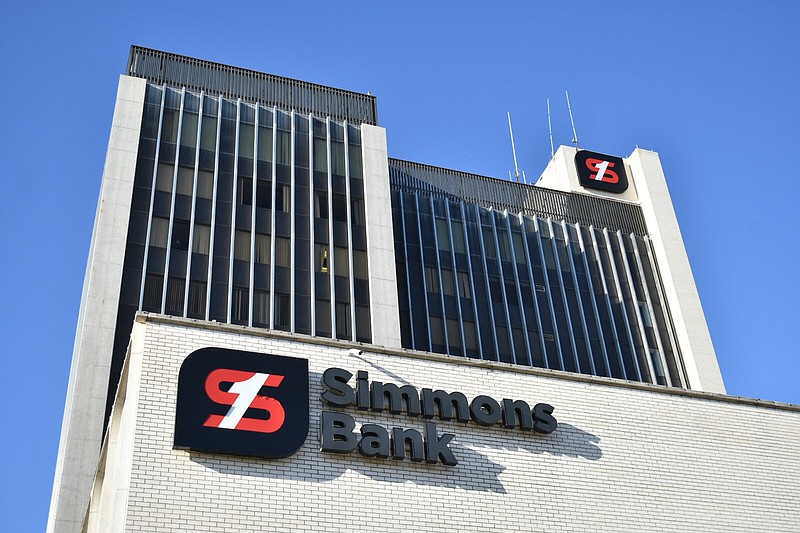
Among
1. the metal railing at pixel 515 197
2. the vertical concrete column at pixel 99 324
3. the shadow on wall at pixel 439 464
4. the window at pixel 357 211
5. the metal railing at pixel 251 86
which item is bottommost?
the shadow on wall at pixel 439 464

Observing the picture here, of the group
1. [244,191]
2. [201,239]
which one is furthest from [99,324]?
[244,191]

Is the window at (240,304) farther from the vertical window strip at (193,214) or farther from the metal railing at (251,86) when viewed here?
the metal railing at (251,86)

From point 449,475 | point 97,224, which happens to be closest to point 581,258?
point 97,224

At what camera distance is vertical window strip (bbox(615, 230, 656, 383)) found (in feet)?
189

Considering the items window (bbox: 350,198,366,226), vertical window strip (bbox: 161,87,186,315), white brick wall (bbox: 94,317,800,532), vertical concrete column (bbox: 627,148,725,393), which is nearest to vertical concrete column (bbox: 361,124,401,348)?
window (bbox: 350,198,366,226)

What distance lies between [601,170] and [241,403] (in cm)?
4861

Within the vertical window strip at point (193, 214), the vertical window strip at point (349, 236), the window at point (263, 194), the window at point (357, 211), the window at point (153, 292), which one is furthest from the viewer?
the window at point (357, 211)

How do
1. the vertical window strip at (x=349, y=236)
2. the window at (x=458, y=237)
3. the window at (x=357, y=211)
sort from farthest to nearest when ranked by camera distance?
the window at (x=458, y=237), the window at (x=357, y=211), the vertical window strip at (x=349, y=236)

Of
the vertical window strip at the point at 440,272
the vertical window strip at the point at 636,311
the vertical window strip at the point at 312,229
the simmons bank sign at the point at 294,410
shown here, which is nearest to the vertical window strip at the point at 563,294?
the vertical window strip at the point at 636,311

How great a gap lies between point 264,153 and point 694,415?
3004cm

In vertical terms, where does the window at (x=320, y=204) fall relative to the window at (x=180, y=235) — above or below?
above

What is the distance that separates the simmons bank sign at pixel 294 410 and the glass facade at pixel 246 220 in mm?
19288

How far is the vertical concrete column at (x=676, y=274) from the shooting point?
58.2m

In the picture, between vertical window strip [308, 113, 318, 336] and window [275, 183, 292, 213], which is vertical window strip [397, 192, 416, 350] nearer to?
vertical window strip [308, 113, 318, 336]
